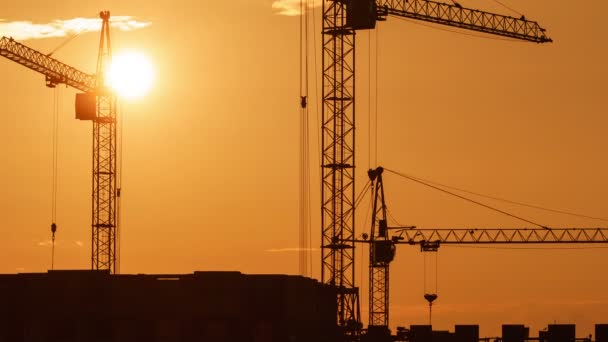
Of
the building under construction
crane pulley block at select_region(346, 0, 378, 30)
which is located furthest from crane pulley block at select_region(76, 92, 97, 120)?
the building under construction

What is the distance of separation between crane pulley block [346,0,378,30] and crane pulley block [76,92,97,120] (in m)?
44.7

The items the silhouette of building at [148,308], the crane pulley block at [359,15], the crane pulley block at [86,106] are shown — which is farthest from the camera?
the crane pulley block at [86,106]

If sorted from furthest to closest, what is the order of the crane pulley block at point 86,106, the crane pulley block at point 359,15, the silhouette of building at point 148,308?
the crane pulley block at point 86,106 < the crane pulley block at point 359,15 < the silhouette of building at point 148,308

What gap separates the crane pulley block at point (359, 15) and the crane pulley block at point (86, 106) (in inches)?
1759

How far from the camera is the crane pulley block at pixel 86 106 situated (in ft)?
608

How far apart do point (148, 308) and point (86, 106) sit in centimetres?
6042

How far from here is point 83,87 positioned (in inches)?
7485

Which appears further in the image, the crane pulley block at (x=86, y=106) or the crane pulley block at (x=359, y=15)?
the crane pulley block at (x=86, y=106)

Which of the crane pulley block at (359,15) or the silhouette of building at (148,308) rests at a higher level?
the crane pulley block at (359,15)

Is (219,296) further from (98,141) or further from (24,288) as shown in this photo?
(98,141)

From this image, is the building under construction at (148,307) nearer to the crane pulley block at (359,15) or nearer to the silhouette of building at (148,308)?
the silhouette of building at (148,308)

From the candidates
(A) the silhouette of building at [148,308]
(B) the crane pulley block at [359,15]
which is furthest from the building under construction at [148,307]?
(B) the crane pulley block at [359,15]

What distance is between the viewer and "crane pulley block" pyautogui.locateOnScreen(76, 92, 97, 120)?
185250 mm

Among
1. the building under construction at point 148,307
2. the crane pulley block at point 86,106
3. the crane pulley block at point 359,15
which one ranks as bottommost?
the building under construction at point 148,307
